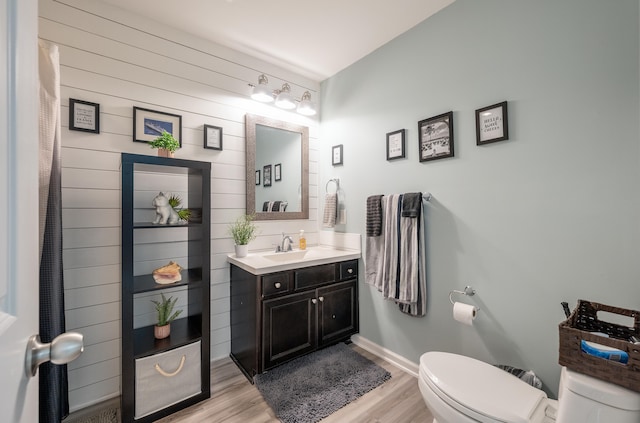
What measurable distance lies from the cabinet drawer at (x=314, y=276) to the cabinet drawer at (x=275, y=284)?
0.09m

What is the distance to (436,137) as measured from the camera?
6.40 feet

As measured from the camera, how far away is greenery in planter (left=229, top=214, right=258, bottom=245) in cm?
228

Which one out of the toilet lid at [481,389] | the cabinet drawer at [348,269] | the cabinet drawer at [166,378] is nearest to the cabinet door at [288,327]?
the cabinet drawer at [348,269]

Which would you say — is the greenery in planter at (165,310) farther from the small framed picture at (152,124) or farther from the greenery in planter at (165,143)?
the small framed picture at (152,124)

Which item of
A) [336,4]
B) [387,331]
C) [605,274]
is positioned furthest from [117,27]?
[605,274]

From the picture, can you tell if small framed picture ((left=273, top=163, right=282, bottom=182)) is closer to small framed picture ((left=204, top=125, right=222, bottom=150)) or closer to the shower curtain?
small framed picture ((left=204, top=125, right=222, bottom=150))

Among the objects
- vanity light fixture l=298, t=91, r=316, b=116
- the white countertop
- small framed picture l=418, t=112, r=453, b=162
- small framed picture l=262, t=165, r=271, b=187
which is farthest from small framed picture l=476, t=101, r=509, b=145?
small framed picture l=262, t=165, r=271, b=187

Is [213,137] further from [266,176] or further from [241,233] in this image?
[241,233]

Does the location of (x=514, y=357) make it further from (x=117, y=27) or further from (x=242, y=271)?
(x=117, y=27)

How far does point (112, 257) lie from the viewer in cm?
185

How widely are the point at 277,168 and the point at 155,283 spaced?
4.54 ft

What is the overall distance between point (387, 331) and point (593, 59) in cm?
210

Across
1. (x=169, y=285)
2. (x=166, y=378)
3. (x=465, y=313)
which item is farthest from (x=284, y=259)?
(x=465, y=313)

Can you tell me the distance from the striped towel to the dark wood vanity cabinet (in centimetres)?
42
